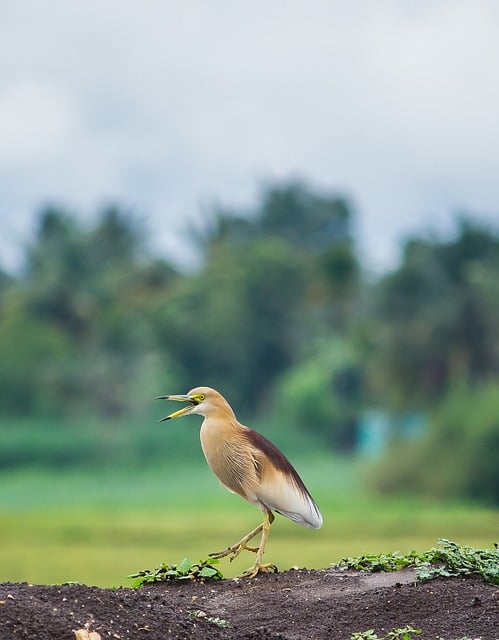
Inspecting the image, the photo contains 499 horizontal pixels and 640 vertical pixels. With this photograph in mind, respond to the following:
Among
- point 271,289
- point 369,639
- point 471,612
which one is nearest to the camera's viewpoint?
point 369,639

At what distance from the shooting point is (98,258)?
38.3 meters

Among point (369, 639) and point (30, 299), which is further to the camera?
point (30, 299)

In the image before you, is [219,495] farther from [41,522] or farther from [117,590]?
[117,590]

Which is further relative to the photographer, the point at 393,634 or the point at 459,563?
the point at 459,563

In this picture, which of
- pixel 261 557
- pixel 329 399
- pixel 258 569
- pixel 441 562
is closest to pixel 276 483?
pixel 261 557

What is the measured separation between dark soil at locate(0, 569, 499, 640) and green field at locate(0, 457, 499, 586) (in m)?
8.02

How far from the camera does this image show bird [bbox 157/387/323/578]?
7.81m

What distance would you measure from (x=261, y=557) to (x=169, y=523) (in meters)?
18.2

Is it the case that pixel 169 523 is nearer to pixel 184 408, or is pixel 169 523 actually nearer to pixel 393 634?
pixel 184 408

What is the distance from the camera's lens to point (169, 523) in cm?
2573

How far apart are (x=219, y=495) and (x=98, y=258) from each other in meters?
11.6

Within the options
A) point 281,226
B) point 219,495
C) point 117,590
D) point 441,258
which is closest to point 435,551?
point 117,590

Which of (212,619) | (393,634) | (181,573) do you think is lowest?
(393,634)

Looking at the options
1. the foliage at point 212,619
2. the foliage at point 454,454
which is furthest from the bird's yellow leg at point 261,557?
the foliage at point 454,454
